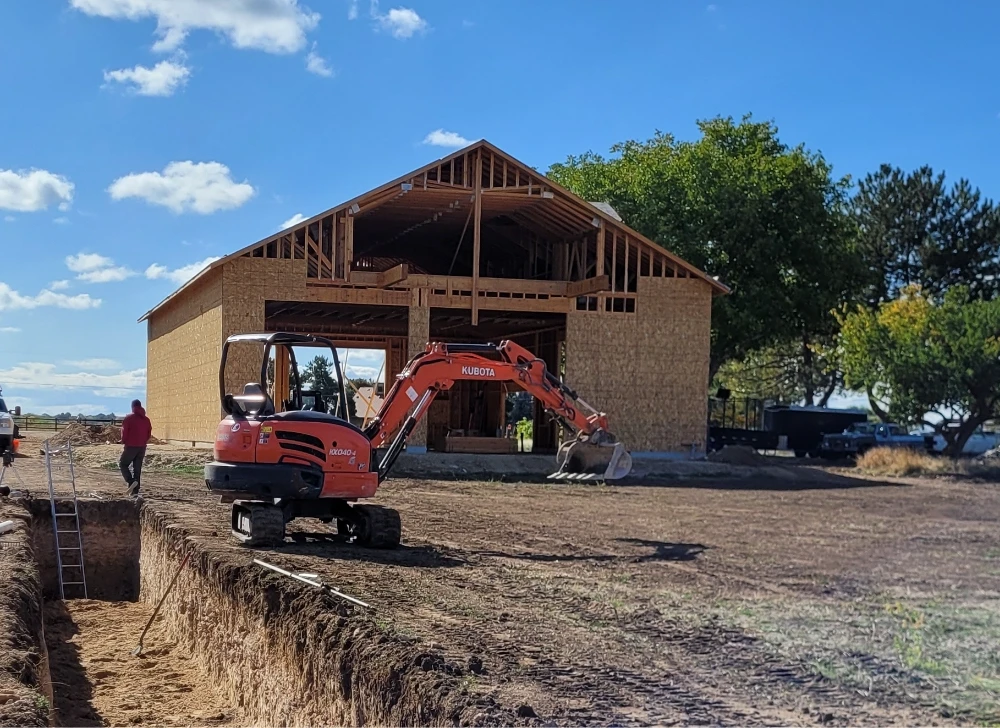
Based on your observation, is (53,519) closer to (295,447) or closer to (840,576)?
(295,447)

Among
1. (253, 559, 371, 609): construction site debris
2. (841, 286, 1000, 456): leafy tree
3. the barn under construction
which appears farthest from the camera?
(841, 286, 1000, 456): leafy tree

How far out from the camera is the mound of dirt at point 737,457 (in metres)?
33.1

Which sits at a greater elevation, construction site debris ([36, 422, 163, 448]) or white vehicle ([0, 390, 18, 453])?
white vehicle ([0, 390, 18, 453])

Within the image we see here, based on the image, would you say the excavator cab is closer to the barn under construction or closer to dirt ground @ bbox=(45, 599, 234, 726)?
dirt ground @ bbox=(45, 599, 234, 726)

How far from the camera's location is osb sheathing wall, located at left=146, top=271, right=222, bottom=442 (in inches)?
1179

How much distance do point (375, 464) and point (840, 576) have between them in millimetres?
5429

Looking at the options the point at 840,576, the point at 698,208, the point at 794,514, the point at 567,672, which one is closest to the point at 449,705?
the point at 567,672

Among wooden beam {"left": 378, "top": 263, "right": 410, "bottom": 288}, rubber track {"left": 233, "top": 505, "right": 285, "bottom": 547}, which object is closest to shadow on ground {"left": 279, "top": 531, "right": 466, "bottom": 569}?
rubber track {"left": 233, "top": 505, "right": 285, "bottom": 547}

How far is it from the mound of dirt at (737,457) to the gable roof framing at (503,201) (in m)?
5.22

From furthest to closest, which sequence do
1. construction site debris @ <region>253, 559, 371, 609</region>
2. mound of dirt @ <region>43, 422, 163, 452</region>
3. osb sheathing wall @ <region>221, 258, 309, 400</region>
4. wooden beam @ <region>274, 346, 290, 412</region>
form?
1. mound of dirt @ <region>43, 422, 163, 452</region>
2. osb sheathing wall @ <region>221, 258, 309, 400</region>
3. wooden beam @ <region>274, 346, 290, 412</region>
4. construction site debris @ <region>253, 559, 371, 609</region>

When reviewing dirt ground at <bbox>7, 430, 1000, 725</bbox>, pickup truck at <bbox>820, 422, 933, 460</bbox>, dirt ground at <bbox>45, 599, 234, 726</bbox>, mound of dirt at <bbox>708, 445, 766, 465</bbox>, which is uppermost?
pickup truck at <bbox>820, 422, 933, 460</bbox>

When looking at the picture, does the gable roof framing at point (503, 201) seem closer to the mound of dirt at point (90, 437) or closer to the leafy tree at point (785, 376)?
the mound of dirt at point (90, 437)

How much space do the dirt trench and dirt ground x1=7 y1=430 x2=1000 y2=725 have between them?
1.12 feet

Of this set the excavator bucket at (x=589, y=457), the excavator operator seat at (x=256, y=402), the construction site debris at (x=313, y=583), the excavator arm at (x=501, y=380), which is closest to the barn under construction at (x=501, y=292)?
the excavator arm at (x=501, y=380)
